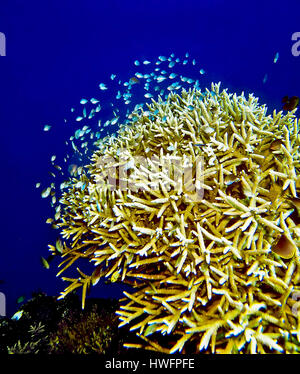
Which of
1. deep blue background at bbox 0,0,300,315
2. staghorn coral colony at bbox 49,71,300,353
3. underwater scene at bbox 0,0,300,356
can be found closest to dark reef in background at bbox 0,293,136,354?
underwater scene at bbox 0,0,300,356

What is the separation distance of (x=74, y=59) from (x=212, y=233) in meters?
16.7

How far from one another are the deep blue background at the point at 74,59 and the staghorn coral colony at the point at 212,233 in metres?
7.75

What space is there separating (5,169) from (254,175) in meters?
13.0

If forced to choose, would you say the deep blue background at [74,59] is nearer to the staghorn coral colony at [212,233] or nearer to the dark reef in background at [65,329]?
the dark reef in background at [65,329]

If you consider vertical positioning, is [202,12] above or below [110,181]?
above

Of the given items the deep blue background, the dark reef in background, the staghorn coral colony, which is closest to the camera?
the staghorn coral colony

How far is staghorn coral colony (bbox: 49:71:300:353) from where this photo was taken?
1.78 meters

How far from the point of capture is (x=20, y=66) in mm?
13227

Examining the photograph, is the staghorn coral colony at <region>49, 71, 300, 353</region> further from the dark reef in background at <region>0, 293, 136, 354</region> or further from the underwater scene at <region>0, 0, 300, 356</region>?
the dark reef in background at <region>0, 293, 136, 354</region>

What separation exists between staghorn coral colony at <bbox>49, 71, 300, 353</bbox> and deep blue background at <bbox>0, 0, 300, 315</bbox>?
775 cm

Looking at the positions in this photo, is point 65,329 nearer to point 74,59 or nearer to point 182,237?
point 182,237

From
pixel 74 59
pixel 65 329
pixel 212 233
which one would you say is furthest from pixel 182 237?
pixel 74 59
